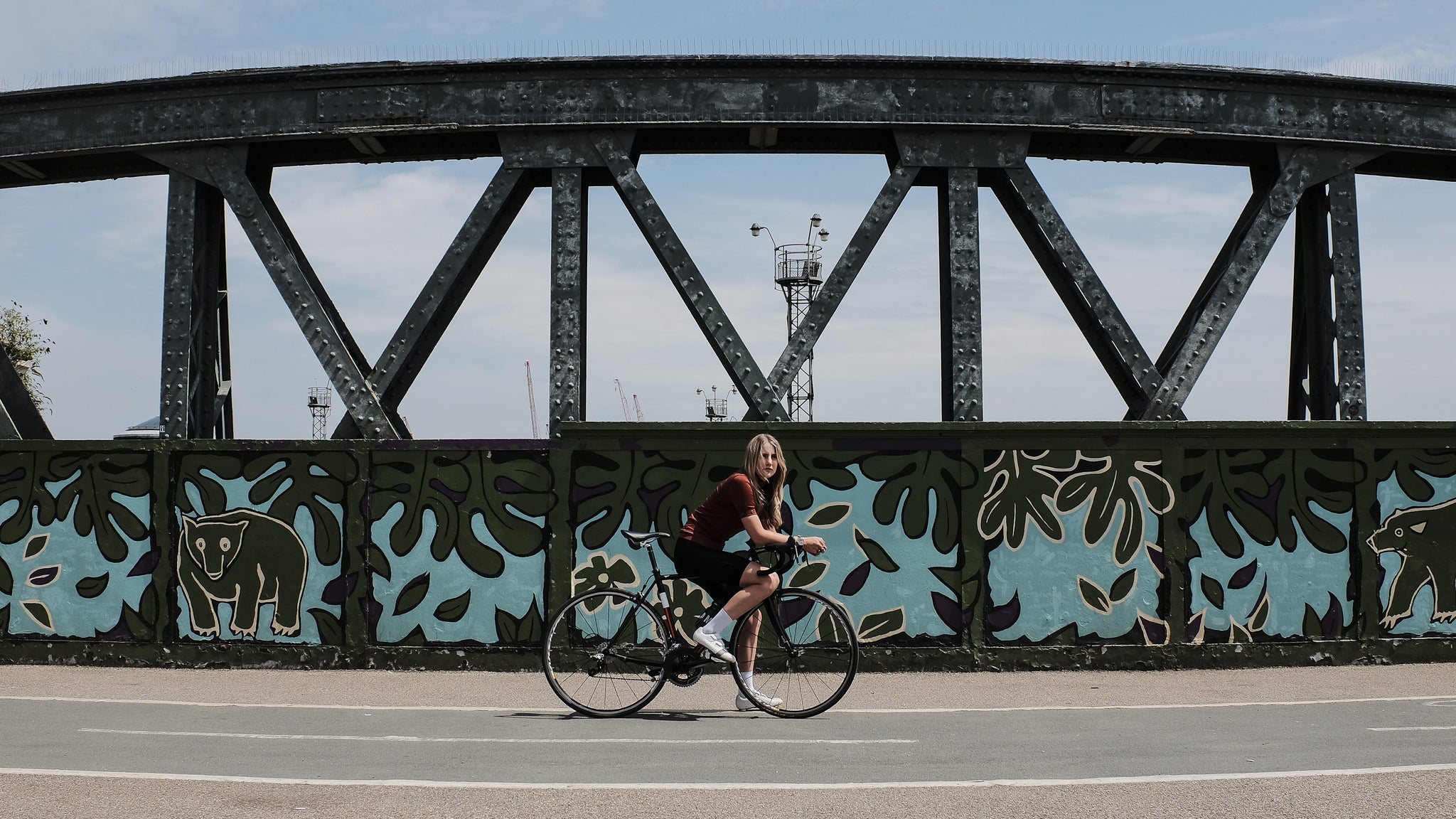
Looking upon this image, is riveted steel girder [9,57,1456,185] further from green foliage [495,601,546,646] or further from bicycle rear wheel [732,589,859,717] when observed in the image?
bicycle rear wheel [732,589,859,717]

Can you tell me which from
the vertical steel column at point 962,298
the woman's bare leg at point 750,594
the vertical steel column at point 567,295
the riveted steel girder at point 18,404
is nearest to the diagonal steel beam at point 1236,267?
the vertical steel column at point 962,298

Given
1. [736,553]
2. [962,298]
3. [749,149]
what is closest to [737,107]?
[749,149]

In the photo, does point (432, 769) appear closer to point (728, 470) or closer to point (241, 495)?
Result: point (728, 470)

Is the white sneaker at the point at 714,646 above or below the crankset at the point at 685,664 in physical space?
above

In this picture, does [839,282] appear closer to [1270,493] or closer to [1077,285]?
[1077,285]

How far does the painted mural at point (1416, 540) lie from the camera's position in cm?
959

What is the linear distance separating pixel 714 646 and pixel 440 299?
459cm

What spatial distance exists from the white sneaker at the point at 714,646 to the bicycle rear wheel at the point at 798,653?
11 centimetres

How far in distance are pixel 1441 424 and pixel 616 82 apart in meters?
7.19

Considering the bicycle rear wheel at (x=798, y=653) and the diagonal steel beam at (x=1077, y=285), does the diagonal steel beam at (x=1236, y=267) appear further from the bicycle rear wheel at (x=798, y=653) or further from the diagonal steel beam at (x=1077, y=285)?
the bicycle rear wheel at (x=798, y=653)

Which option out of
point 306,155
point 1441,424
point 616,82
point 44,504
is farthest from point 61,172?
point 1441,424

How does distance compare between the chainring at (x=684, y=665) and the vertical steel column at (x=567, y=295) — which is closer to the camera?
the chainring at (x=684, y=665)

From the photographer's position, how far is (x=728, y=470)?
9.43 meters

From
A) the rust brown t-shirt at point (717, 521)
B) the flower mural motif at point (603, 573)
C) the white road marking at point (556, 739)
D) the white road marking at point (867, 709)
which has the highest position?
the rust brown t-shirt at point (717, 521)
